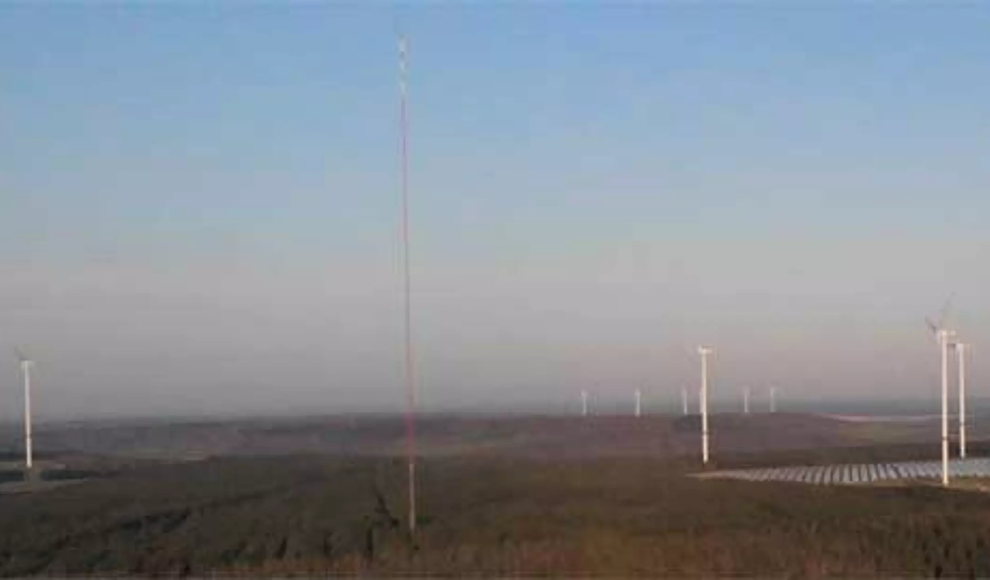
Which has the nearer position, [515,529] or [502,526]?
[515,529]

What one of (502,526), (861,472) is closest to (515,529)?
(502,526)

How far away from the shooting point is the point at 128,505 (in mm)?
41125

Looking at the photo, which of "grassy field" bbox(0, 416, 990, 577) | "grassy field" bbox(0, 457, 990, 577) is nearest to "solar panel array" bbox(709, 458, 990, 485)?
"grassy field" bbox(0, 416, 990, 577)

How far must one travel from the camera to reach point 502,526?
32125 millimetres

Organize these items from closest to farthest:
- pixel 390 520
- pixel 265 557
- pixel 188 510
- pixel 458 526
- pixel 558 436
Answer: pixel 265 557 → pixel 458 526 → pixel 390 520 → pixel 188 510 → pixel 558 436

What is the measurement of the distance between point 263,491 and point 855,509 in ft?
67.3

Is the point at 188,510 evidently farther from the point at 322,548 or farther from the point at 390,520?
the point at 322,548

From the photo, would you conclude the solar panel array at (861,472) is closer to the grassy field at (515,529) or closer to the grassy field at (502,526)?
the grassy field at (502,526)

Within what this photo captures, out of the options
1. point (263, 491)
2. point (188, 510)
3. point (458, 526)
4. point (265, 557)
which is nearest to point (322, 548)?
point (265, 557)

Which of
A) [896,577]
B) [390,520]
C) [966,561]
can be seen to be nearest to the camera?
[896,577]

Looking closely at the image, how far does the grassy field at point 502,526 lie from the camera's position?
2653 cm

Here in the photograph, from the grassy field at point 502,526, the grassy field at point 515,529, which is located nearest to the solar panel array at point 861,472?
the grassy field at point 502,526

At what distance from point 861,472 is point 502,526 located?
22.1 m

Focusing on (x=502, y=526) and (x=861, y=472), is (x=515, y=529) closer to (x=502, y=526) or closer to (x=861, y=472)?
(x=502, y=526)
